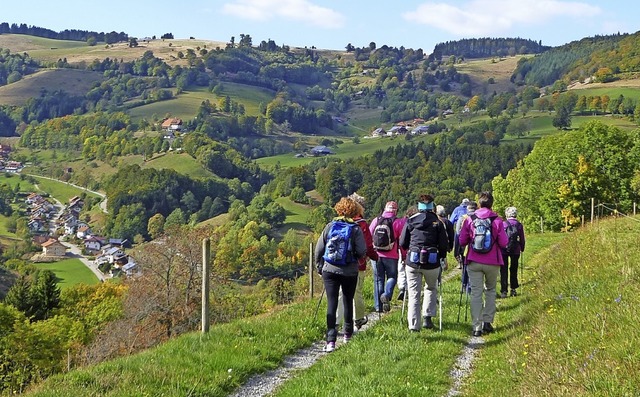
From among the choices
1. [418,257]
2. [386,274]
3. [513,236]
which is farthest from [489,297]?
[513,236]

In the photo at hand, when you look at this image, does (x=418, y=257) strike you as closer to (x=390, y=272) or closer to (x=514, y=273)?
(x=390, y=272)

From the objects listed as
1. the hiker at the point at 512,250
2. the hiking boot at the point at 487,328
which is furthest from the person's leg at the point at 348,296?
the hiker at the point at 512,250

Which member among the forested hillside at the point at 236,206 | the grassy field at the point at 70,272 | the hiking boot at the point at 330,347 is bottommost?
the grassy field at the point at 70,272

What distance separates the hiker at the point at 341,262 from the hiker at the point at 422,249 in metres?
1.19

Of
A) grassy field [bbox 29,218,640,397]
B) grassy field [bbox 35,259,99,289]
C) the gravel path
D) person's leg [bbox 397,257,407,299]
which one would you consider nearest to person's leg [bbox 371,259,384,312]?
person's leg [bbox 397,257,407,299]

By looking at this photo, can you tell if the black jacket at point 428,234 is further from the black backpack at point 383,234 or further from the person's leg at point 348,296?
the black backpack at point 383,234

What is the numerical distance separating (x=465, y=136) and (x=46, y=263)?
127935 millimetres

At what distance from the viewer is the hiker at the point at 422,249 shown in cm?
1077

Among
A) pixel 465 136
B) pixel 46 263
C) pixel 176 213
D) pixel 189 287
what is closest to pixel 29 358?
pixel 189 287

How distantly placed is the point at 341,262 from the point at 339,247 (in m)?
0.25

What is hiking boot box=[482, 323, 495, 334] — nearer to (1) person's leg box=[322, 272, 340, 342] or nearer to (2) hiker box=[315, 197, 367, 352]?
(2) hiker box=[315, 197, 367, 352]

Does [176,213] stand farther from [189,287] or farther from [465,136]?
[189,287]

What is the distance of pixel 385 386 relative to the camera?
767cm

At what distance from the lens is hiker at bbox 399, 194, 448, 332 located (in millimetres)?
10773
